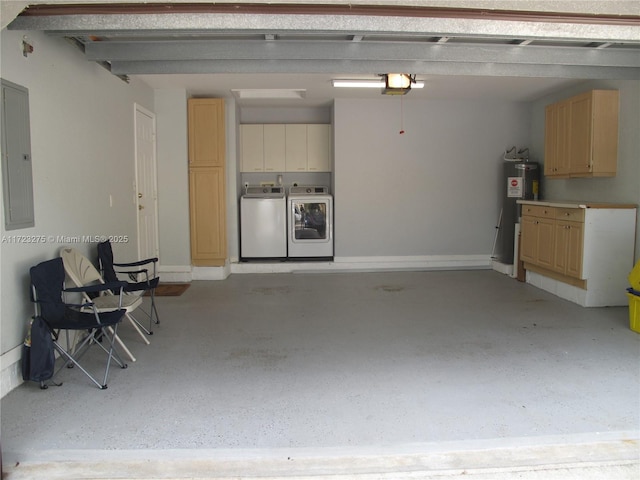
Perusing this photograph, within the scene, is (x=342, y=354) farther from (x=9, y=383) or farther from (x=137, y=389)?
(x=9, y=383)

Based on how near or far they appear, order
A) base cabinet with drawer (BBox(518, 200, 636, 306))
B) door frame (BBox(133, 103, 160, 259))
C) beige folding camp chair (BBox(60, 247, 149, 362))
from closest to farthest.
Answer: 1. beige folding camp chair (BBox(60, 247, 149, 362))
2. base cabinet with drawer (BBox(518, 200, 636, 306))
3. door frame (BBox(133, 103, 160, 259))

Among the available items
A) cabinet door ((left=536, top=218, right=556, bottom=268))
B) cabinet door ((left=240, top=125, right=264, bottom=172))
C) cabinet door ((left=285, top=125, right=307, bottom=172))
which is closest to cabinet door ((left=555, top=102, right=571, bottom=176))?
cabinet door ((left=536, top=218, right=556, bottom=268))

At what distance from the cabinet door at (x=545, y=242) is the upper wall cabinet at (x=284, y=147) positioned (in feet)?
11.4

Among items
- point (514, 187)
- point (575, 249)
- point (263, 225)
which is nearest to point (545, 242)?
point (575, 249)

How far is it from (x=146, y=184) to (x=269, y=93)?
2.21 meters

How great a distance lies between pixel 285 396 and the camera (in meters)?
3.14

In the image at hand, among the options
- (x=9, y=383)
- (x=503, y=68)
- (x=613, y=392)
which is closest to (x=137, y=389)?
(x=9, y=383)

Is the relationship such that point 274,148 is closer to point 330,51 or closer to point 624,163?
point 330,51

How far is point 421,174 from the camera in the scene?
7828 millimetres

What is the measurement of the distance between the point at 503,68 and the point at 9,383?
4711mm

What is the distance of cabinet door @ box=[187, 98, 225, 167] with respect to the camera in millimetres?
6879

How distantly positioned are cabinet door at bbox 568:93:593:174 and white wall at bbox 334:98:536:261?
187cm

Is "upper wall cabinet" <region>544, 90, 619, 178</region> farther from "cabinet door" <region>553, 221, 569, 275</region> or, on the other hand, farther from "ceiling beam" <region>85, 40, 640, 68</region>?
"ceiling beam" <region>85, 40, 640, 68</region>

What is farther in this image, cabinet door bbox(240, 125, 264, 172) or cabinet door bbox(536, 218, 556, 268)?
cabinet door bbox(240, 125, 264, 172)
